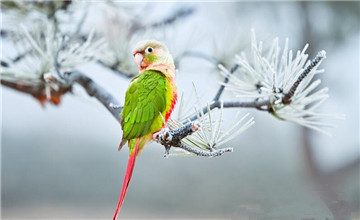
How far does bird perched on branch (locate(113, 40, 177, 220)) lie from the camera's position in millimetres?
325

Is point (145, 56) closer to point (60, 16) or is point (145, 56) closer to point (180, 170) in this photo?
point (60, 16)

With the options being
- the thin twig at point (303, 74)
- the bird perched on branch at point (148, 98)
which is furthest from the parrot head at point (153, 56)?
the thin twig at point (303, 74)

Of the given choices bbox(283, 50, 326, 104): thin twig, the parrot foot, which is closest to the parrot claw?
the parrot foot

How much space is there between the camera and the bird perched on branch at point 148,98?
12.8 inches

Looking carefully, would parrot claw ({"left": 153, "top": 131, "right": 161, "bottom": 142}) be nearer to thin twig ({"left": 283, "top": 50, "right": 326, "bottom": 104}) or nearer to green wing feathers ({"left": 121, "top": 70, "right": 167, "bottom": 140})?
green wing feathers ({"left": 121, "top": 70, "right": 167, "bottom": 140})

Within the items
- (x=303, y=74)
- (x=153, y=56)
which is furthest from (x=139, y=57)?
(x=303, y=74)

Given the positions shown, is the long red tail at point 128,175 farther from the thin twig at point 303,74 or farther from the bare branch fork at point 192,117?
the thin twig at point 303,74

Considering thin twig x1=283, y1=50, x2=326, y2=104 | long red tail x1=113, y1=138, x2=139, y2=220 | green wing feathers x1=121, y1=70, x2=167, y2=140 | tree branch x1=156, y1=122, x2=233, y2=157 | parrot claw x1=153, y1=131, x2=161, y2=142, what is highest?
thin twig x1=283, y1=50, x2=326, y2=104

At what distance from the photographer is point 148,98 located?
13.0 inches

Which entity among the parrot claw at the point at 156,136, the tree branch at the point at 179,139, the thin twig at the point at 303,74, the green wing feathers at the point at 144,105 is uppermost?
the thin twig at the point at 303,74

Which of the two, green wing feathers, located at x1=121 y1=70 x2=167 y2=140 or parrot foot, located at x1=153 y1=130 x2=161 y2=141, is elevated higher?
green wing feathers, located at x1=121 y1=70 x2=167 y2=140

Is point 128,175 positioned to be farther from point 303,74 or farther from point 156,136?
point 303,74

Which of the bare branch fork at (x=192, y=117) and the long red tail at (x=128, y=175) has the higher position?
the bare branch fork at (x=192, y=117)

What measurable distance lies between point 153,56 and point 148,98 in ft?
0.11
